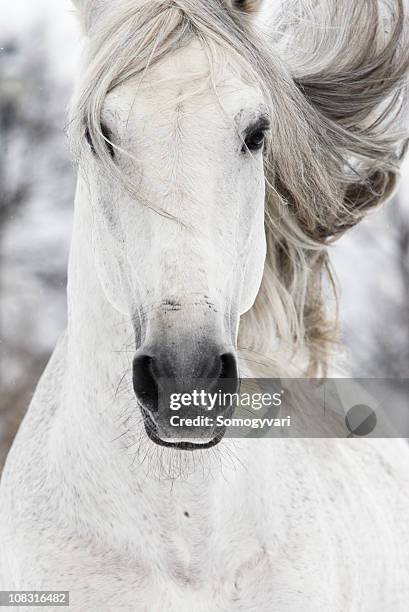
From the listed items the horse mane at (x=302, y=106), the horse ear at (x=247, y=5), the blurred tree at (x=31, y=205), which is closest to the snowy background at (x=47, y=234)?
the blurred tree at (x=31, y=205)

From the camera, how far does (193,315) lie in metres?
2.13

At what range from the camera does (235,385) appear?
2203 mm

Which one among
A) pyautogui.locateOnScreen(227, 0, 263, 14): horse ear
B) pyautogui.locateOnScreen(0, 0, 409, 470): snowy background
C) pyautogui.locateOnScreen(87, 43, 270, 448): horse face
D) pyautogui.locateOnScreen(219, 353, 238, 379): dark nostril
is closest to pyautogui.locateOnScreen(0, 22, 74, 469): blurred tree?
pyautogui.locateOnScreen(0, 0, 409, 470): snowy background

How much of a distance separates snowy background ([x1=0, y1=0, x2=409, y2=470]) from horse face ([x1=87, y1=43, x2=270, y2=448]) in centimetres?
746

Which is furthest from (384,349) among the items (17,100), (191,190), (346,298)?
(191,190)

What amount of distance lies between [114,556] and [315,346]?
1304mm

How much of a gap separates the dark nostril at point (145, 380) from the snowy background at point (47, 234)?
7.70 m

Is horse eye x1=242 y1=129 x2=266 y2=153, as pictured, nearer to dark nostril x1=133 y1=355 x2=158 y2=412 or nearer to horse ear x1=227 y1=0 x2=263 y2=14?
horse ear x1=227 y1=0 x2=263 y2=14

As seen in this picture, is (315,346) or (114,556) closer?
(114,556)

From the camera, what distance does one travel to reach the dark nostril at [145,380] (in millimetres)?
2152

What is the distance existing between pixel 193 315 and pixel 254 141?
601 millimetres

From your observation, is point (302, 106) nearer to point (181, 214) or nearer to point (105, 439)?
point (181, 214)

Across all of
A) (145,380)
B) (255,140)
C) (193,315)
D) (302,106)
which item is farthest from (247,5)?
(145,380)

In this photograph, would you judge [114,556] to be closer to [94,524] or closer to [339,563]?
[94,524]
